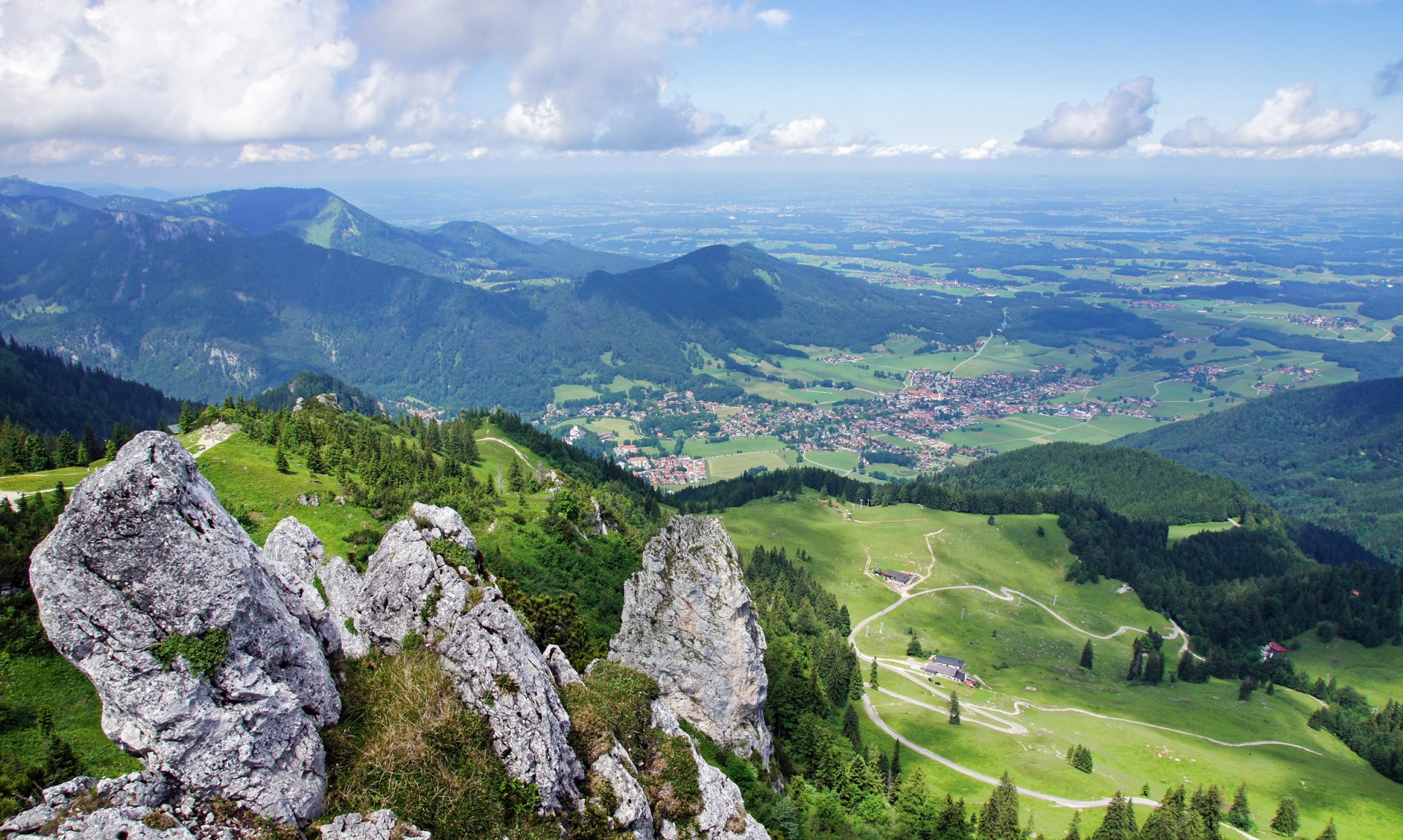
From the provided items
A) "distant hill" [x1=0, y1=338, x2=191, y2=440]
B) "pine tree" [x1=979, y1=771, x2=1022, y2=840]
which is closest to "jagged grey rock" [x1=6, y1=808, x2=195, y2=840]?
"pine tree" [x1=979, y1=771, x2=1022, y2=840]

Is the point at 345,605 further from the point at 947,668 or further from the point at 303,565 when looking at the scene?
the point at 947,668

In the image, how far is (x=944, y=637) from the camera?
121 meters

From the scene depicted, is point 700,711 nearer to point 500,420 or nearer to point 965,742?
point 965,742

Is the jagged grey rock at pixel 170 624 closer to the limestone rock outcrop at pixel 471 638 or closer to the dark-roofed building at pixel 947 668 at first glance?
the limestone rock outcrop at pixel 471 638

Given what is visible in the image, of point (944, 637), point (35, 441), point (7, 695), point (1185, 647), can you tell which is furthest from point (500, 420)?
point (1185, 647)

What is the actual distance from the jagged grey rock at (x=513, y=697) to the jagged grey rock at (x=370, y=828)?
11.9 ft

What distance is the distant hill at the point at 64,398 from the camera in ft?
490

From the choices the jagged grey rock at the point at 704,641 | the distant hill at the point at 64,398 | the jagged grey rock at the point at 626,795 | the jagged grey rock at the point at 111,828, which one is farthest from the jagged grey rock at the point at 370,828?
the distant hill at the point at 64,398

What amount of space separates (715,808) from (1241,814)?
3010 inches

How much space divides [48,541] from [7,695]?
1209 centimetres

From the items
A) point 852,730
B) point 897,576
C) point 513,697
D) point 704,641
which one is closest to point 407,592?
point 513,697

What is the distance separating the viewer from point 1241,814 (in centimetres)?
7238

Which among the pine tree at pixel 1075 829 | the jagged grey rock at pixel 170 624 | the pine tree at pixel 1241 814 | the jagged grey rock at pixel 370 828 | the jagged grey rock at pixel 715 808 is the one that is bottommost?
the pine tree at pixel 1241 814

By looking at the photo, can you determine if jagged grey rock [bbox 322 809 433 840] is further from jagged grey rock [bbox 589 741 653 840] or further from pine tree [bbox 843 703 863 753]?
pine tree [bbox 843 703 863 753]
